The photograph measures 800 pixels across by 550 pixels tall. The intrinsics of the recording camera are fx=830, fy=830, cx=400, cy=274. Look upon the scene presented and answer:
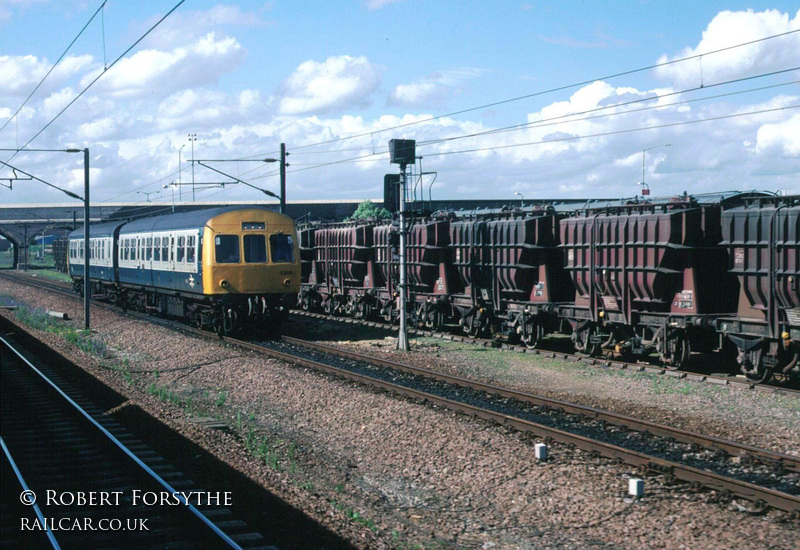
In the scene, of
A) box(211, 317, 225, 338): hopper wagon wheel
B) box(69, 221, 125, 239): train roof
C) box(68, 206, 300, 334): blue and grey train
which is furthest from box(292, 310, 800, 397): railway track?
box(69, 221, 125, 239): train roof

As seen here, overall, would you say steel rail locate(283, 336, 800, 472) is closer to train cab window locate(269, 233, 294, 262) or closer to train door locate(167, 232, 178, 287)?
train cab window locate(269, 233, 294, 262)

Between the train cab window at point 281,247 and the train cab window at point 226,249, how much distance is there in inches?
43.2

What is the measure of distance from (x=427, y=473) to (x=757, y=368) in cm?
894

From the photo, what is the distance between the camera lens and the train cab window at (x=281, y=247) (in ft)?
80.6

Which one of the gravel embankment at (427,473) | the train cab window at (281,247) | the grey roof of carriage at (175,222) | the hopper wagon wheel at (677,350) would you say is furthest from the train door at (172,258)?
the hopper wagon wheel at (677,350)

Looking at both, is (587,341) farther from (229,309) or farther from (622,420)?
(229,309)

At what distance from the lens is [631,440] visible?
11.8m

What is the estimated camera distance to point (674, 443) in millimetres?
11594

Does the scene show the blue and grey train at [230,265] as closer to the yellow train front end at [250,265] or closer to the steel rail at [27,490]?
the yellow train front end at [250,265]

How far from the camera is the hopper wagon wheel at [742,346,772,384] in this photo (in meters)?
16.4

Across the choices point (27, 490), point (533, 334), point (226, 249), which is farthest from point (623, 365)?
point (27, 490)

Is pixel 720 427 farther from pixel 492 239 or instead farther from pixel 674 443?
pixel 492 239

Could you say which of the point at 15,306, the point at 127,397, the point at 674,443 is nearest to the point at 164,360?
the point at 127,397

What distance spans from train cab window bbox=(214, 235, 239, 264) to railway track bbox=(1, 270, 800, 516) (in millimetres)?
7331
